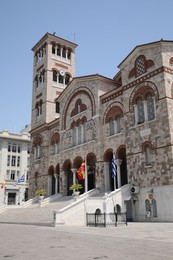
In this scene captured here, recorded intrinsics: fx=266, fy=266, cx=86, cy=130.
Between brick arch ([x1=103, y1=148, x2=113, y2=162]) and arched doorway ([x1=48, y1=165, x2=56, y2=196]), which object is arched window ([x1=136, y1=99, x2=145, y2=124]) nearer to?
brick arch ([x1=103, y1=148, x2=113, y2=162])

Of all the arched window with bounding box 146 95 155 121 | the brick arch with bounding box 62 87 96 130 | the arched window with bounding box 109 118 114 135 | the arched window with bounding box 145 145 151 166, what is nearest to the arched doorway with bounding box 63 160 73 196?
the brick arch with bounding box 62 87 96 130

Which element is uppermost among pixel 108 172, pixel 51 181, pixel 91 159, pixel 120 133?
pixel 120 133

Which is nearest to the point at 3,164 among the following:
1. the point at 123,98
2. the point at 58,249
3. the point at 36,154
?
the point at 36,154

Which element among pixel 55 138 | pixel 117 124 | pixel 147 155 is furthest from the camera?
pixel 55 138

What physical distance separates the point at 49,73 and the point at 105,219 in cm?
2845

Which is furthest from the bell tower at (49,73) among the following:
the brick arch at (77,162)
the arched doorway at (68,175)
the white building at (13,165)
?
the white building at (13,165)

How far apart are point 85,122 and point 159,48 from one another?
37.9 ft

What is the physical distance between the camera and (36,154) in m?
40.8

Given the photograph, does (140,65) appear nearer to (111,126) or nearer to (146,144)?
(111,126)

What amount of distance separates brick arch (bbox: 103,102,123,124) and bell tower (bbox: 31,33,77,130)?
13.3 m

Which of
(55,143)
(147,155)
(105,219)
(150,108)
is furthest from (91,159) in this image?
(105,219)

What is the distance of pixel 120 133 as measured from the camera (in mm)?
26375

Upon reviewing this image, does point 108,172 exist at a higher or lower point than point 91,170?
lower

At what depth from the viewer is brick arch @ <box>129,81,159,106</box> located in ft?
76.6
